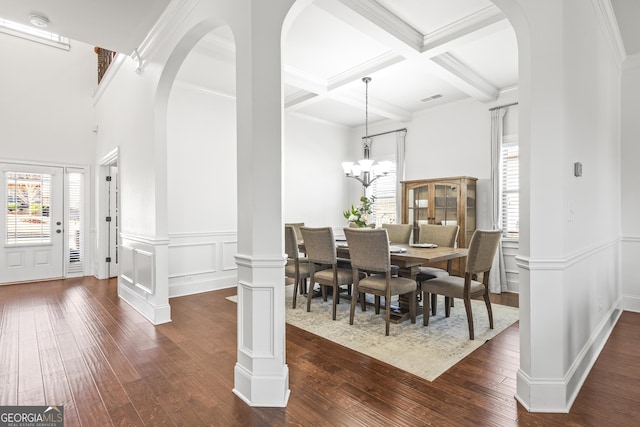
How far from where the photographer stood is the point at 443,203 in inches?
211

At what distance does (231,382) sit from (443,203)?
4.23m

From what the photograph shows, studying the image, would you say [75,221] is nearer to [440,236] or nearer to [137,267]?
[137,267]

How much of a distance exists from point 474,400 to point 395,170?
16.2 ft

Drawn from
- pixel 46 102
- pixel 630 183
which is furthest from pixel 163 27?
pixel 630 183

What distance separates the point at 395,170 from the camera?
653 centimetres

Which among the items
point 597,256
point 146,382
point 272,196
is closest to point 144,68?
point 272,196

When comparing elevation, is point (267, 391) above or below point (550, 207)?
below

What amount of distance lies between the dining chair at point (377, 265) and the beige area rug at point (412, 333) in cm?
18

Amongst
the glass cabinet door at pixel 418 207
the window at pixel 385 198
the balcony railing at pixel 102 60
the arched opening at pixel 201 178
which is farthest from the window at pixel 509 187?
the balcony railing at pixel 102 60

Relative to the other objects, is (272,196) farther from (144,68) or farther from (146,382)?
(144,68)

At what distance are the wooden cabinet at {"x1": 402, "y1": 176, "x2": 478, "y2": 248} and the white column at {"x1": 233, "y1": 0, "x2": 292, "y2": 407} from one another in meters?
3.81

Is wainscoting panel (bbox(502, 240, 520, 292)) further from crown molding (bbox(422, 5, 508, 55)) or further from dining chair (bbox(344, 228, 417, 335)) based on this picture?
crown molding (bbox(422, 5, 508, 55))

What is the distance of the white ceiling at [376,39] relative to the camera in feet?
10.0

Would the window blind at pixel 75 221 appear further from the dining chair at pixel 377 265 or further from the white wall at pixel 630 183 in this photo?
the white wall at pixel 630 183
